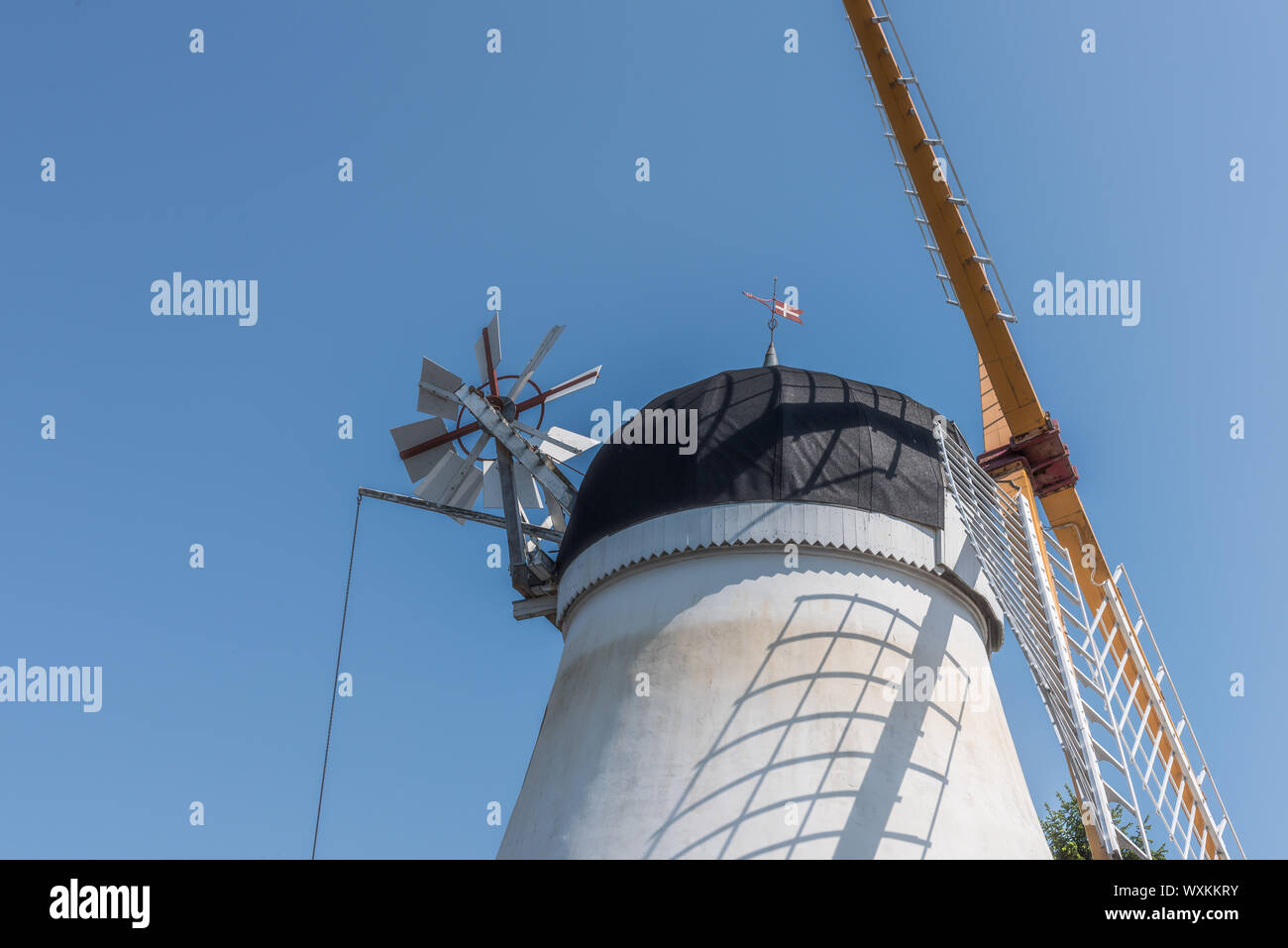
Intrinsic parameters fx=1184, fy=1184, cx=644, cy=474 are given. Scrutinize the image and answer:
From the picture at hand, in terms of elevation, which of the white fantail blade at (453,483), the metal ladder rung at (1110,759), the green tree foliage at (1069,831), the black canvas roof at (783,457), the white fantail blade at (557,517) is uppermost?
the black canvas roof at (783,457)

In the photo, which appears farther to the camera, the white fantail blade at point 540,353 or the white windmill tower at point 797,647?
the white fantail blade at point 540,353

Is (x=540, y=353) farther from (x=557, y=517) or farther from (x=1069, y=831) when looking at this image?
(x=1069, y=831)

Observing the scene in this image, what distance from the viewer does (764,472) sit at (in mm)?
12688

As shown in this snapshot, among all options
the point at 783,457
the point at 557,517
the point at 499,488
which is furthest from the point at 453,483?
the point at 783,457

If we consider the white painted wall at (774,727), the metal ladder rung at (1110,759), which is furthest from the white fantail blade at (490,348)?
the metal ladder rung at (1110,759)

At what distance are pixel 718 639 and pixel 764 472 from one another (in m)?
1.91

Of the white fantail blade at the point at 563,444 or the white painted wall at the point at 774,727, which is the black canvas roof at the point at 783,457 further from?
the white fantail blade at the point at 563,444

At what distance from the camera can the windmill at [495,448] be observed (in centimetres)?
1622

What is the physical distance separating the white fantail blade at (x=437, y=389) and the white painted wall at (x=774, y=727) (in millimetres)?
4926
